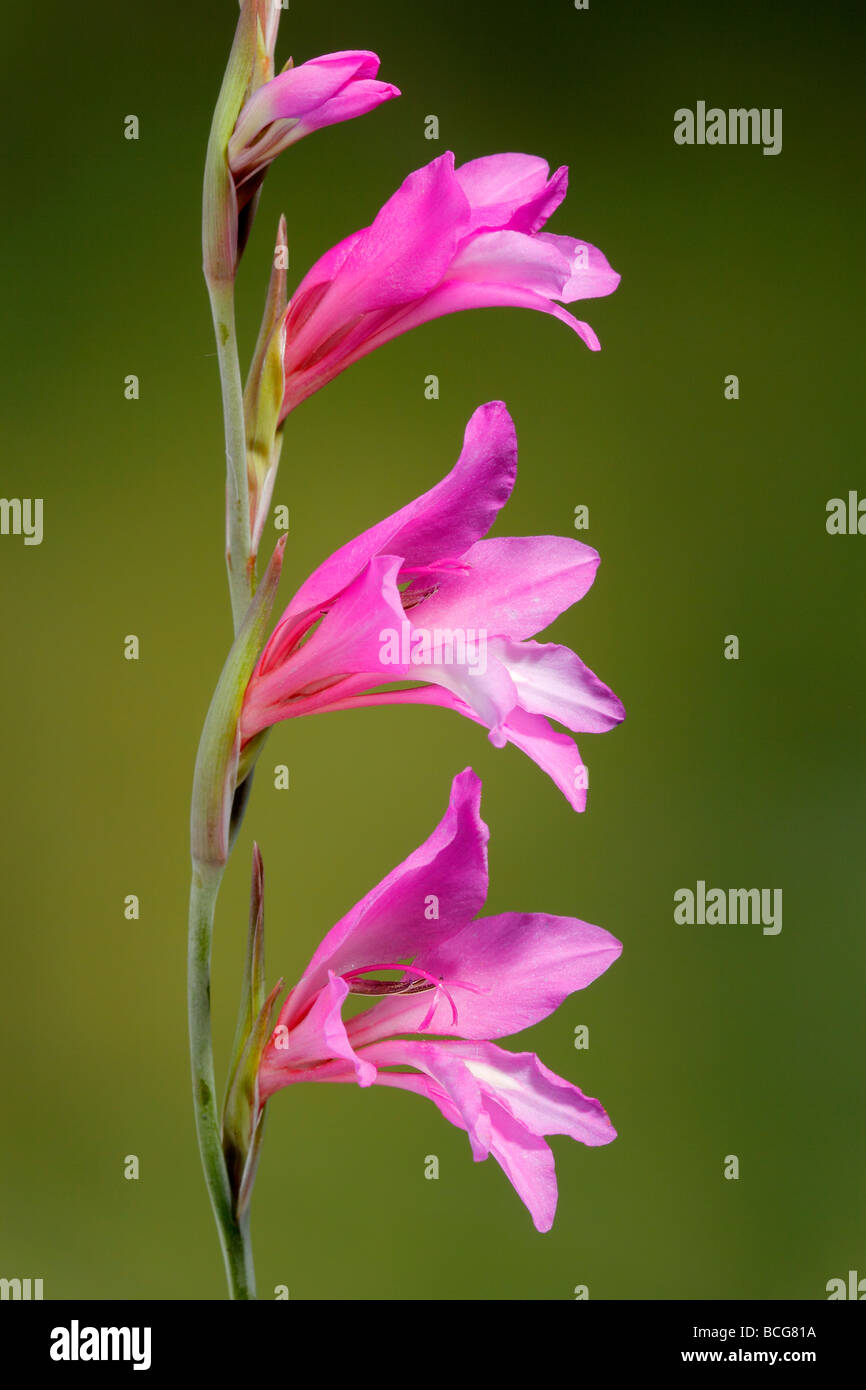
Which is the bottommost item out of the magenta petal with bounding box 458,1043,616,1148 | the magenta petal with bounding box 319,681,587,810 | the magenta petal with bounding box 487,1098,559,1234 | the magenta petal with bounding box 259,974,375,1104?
the magenta petal with bounding box 487,1098,559,1234

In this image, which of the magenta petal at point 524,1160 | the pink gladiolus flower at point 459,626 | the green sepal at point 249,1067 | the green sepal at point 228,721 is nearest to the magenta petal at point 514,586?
the pink gladiolus flower at point 459,626

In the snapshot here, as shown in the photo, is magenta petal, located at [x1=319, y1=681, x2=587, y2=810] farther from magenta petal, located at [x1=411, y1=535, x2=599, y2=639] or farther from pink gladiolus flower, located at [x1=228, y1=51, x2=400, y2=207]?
pink gladiolus flower, located at [x1=228, y1=51, x2=400, y2=207]

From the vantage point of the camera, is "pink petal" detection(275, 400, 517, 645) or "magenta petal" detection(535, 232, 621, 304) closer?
"pink petal" detection(275, 400, 517, 645)

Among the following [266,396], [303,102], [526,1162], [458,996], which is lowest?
[526,1162]

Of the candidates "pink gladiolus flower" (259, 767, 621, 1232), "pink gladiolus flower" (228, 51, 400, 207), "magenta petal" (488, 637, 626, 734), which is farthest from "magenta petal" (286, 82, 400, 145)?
"pink gladiolus flower" (259, 767, 621, 1232)

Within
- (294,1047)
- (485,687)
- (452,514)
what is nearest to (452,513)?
(452,514)

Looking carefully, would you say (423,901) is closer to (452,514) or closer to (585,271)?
(452,514)

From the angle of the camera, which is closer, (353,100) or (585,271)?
(353,100)
